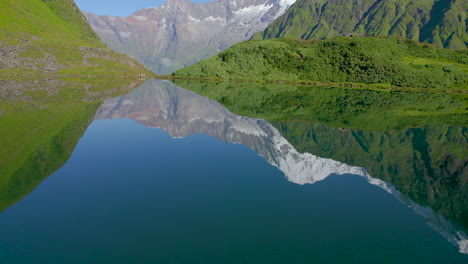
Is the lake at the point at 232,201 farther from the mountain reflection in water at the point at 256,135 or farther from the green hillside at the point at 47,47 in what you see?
the green hillside at the point at 47,47

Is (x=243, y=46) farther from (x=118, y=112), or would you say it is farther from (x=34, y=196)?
(x=34, y=196)

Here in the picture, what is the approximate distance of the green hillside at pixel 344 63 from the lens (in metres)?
112

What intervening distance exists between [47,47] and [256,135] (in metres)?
126

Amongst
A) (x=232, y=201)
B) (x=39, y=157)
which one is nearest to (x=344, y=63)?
(x=232, y=201)

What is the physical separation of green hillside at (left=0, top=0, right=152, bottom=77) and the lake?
88.6m

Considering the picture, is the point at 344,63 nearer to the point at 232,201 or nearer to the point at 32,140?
the point at 32,140

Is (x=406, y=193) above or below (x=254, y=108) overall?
below

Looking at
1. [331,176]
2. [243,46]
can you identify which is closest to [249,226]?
[331,176]

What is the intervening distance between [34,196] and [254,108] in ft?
118

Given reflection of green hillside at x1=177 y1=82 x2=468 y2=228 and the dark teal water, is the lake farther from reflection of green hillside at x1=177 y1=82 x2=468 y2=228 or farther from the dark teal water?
reflection of green hillside at x1=177 y1=82 x2=468 y2=228

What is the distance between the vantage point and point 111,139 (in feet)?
87.5

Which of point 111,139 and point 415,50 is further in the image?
point 415,50

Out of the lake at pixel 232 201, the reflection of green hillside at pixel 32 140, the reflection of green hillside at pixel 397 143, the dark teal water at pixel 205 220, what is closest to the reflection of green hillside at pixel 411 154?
the reflection of green hillside at pixel 397 143

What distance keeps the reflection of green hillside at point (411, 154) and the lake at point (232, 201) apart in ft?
0.43
